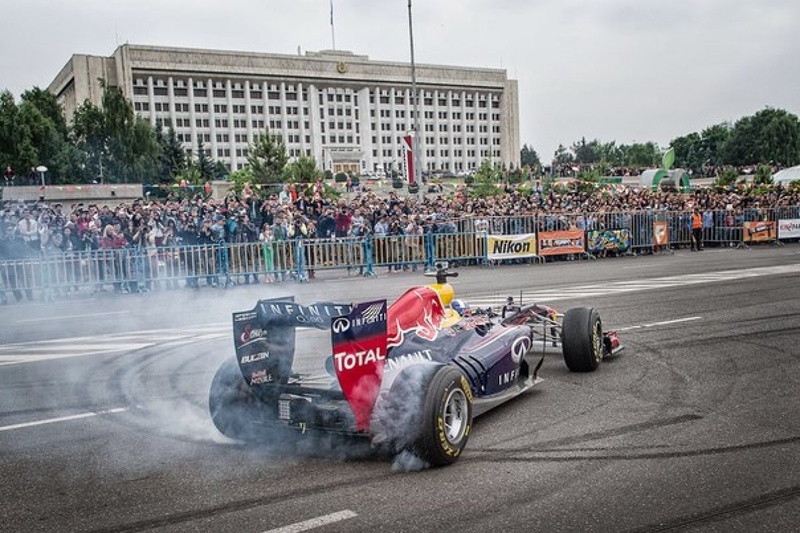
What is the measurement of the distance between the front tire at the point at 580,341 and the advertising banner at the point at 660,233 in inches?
817

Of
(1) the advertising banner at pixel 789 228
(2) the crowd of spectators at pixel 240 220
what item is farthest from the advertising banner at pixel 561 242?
(1) the advertising banner at pixel 789 228

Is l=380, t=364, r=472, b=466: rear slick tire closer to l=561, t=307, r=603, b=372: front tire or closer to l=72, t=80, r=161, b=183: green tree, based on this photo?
l=561, t=307, r=603, b=372: front tire

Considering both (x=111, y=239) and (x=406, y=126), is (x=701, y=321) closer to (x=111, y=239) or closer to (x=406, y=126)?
(x=111, y=239)

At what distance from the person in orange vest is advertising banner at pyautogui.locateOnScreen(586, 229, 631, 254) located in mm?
3436

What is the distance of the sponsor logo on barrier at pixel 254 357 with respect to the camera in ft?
18.9

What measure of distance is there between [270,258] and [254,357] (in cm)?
1430

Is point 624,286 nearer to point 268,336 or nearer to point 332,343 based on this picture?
point 268,336

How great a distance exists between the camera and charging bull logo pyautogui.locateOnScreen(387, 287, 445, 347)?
624 centimetres

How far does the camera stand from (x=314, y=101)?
146625 millimetres

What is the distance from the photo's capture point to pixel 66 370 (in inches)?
361

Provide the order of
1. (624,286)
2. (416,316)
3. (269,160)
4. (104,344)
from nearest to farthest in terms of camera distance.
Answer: (416,316) → (104,344) → (624,286) → (269,160)

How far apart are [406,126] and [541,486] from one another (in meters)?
159

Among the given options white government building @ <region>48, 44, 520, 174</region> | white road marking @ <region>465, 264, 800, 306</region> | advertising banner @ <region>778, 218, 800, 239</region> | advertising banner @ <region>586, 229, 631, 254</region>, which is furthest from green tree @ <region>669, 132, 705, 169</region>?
white road marking @ <region>465, 264, 800, 306</region>

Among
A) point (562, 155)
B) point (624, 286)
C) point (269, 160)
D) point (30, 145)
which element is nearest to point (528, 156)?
point (562, 155)
